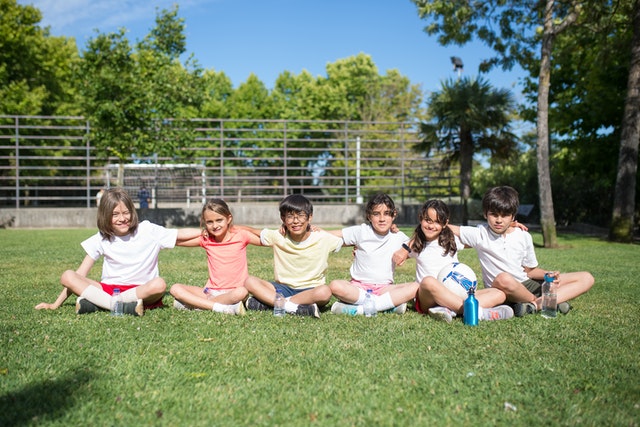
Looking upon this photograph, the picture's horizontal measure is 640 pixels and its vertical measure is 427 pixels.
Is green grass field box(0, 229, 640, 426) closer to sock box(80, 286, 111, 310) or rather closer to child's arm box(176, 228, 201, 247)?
sock box(80, 286, 111, 310)

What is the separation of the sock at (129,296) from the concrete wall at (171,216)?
1554 centimetres

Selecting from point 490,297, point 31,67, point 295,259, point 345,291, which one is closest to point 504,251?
point 490,297

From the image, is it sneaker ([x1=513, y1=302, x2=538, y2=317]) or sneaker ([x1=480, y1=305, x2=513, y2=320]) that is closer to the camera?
sneaker ([x1=480, y1=305, x2=513, y2=320])

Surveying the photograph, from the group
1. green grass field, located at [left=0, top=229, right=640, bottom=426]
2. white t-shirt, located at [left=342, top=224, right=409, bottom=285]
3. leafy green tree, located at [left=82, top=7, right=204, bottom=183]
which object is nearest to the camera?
green grass field, located at [left=0, top=229, right=640, bottom=426]

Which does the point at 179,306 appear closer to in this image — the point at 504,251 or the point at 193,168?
the point at 504,251

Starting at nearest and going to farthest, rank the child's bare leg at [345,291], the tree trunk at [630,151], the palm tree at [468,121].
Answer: the child's bare leg at [345,291] < the tree trunk at [630,151] < the palm tree at [468,121]

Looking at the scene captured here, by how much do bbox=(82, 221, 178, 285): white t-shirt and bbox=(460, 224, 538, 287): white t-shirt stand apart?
2.89 m

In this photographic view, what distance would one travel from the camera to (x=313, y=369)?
366cm

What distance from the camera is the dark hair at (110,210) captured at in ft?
17.8

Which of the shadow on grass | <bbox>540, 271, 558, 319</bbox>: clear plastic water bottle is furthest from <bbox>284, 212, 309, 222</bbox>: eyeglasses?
the shadow on grass

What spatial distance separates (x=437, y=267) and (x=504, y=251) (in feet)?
2.09

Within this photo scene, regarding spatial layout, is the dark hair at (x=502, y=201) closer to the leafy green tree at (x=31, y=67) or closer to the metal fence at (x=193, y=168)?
the metal fence at (x=193, y=168)

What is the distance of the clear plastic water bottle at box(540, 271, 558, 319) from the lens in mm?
5297

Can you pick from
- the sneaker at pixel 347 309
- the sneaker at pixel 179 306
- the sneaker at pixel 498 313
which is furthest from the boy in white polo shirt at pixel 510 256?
the sneaker at pixel 179 306
